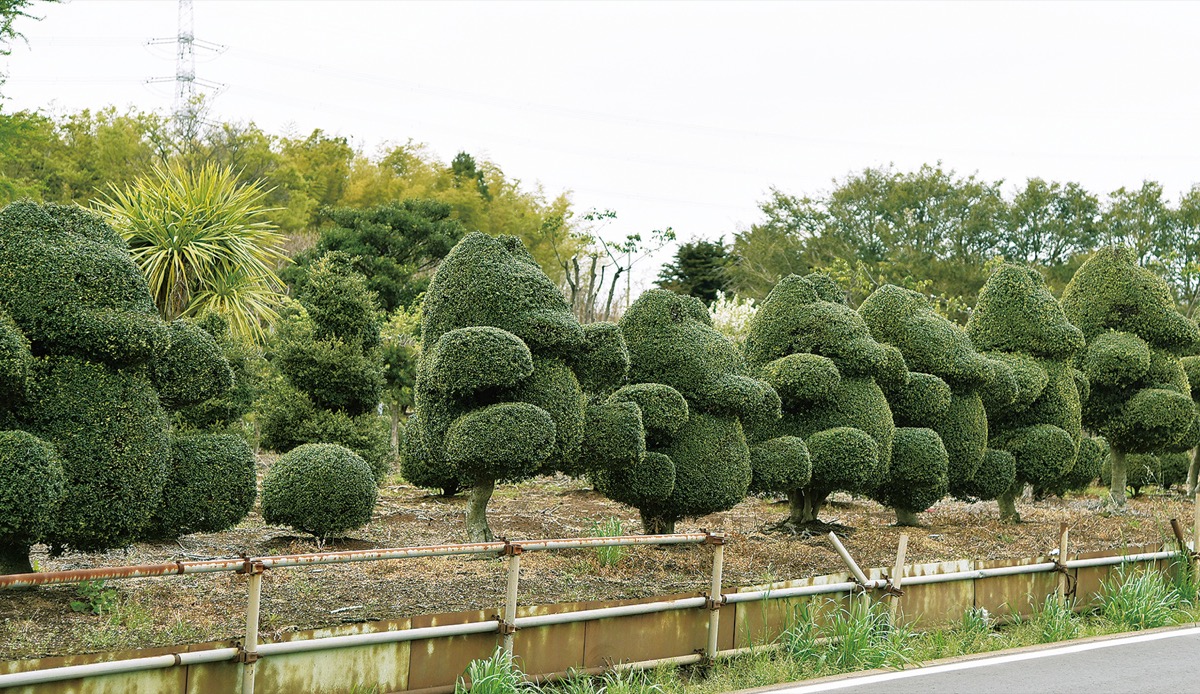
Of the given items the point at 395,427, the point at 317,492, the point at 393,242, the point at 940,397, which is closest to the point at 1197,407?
the point at 940,397

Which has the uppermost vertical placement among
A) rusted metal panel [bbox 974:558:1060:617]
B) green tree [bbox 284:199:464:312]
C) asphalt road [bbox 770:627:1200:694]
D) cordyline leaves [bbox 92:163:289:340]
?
green tree [bbox 284:199:464:312]

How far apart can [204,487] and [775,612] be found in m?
4.40

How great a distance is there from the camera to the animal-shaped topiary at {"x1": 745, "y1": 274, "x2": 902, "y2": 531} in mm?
12109

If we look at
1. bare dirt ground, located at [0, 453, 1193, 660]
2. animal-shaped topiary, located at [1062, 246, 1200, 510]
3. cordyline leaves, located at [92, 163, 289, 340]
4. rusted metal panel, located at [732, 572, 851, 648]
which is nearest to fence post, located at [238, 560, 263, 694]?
bare dirt ground, located at [0, 453, 1193, 660]

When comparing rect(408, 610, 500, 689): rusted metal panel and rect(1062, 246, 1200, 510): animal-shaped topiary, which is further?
rect(1062, 246, 1200, 510): animal-shaped topiary

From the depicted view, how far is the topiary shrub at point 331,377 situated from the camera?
1362 centimetres

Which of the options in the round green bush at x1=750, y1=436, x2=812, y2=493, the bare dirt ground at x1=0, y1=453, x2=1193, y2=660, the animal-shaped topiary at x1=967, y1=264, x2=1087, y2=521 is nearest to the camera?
the bare dirt ground at x1=0, y1=453, x2=1193, y2=660

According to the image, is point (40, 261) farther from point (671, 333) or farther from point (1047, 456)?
point (1047, 456)

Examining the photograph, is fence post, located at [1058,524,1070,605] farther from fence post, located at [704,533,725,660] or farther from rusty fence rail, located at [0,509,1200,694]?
fence post, located at [704,533,725,660]

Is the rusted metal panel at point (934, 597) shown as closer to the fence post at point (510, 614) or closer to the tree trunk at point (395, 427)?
the fence post at point (510, 614)

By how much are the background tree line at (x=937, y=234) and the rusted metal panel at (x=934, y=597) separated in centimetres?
3168

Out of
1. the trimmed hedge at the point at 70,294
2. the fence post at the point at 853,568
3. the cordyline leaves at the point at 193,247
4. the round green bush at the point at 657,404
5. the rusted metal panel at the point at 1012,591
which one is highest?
the cordyline leaves at the point at 193,247

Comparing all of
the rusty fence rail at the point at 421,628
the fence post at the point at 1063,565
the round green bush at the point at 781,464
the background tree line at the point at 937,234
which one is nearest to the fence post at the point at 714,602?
the rusty fence rail at the point at 421,628

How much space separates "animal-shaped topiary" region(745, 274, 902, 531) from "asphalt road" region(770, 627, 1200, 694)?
3583 mm
